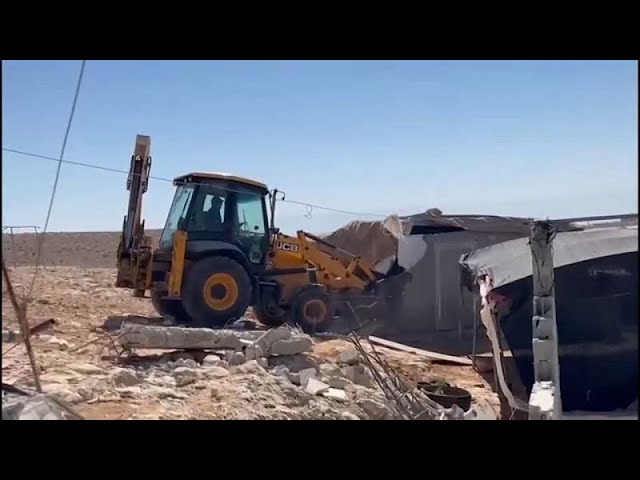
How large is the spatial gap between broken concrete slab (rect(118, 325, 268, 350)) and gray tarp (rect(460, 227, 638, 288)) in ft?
9.63

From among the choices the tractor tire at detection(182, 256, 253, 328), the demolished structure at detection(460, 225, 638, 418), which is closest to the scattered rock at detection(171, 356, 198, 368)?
the tractor tire at detection(182, 256, 253, 328)

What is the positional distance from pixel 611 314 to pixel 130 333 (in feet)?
18.3

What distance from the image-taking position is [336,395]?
6.40 metres

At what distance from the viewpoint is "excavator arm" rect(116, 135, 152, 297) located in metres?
9.77

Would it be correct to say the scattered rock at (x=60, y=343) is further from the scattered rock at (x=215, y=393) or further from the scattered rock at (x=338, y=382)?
the scattered rock at (x=338, y=382)

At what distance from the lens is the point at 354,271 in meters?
11.7

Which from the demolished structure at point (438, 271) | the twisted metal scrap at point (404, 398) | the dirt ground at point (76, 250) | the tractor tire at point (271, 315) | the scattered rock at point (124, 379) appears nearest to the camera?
the scattered rock at point (124, 379)

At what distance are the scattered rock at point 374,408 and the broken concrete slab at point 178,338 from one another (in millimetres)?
1781

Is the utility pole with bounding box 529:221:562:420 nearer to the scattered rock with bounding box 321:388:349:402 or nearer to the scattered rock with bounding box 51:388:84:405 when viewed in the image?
the scattered rock with bounding box 321:388:349:402

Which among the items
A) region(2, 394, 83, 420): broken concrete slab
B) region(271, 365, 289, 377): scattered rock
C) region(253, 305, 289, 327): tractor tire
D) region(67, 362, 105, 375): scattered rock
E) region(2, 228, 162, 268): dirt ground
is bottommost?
region(2, 394, 83, 420): broken concrete slab

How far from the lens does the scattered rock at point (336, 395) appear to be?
20.9 ft

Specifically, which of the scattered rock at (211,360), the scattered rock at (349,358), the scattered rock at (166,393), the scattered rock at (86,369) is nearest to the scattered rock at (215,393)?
the scattered rock at (166,393)

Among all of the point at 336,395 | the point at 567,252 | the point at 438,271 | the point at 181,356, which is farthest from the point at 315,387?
the point at 438,271
